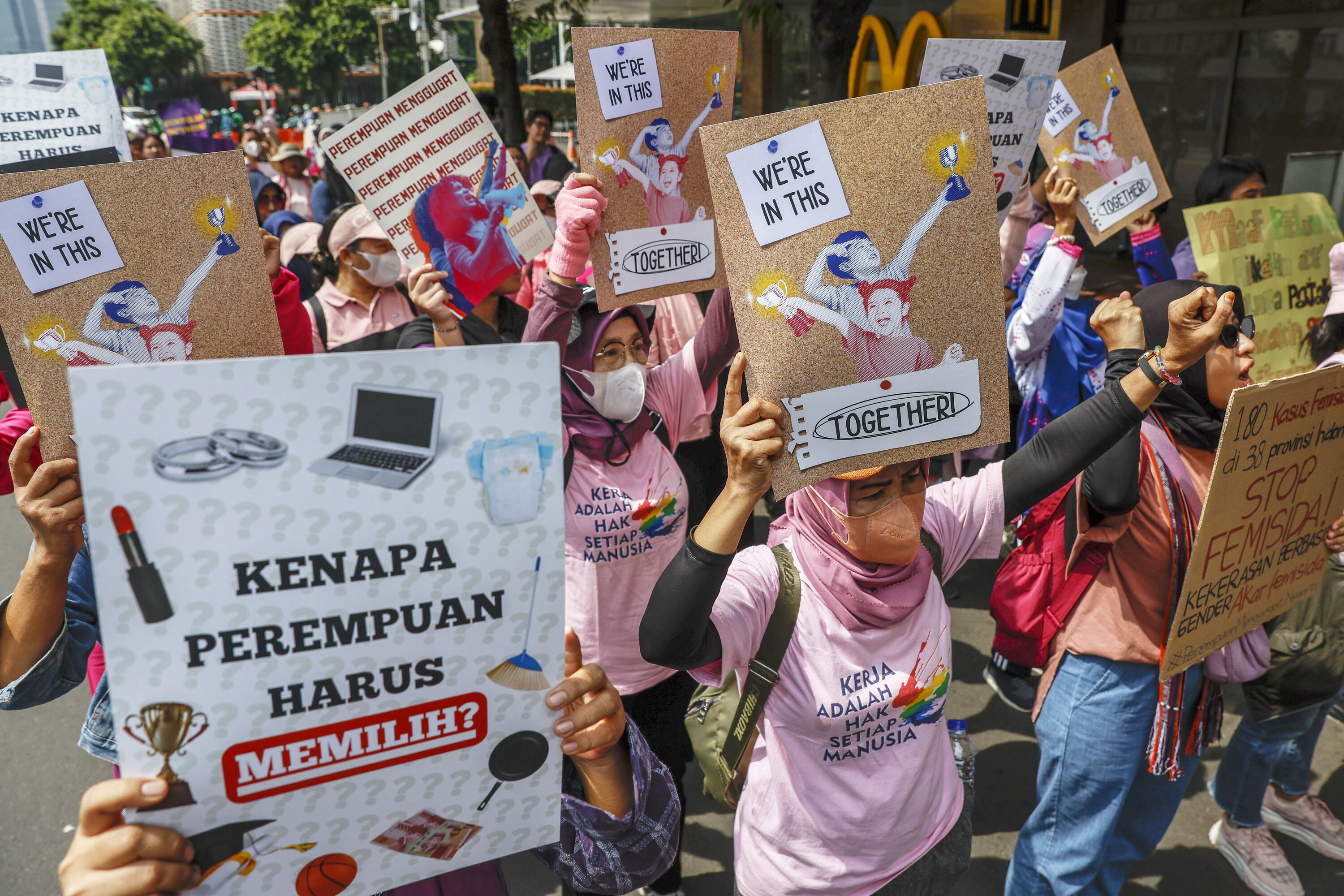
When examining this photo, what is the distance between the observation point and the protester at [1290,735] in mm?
2719

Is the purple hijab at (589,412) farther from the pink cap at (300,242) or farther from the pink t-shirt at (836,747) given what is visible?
the pink cap at (300,242)

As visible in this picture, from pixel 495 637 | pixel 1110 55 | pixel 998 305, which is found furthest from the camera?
pixel 1110 55

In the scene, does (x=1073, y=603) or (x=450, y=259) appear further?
(x=450, y=259)

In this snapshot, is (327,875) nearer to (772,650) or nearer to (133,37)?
(772,650)

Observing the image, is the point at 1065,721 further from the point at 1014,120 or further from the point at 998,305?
the point at 1014,120

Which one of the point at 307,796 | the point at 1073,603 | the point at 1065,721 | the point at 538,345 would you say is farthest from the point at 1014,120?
the point at 307,796

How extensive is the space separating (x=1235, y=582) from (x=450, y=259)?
2.41 meters

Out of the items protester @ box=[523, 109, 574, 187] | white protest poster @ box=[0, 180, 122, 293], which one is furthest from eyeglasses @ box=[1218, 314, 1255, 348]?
protester @ box=[523, 109, 574, 187]

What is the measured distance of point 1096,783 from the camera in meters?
2.31

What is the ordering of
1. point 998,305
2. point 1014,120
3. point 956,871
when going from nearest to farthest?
point 998,305 < point 956,871 < point 1014,120

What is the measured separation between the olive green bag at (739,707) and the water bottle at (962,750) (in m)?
0.49

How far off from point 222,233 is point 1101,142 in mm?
3026

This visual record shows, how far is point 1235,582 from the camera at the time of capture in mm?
2170

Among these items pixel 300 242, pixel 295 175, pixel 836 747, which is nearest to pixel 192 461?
pixel 836 747
